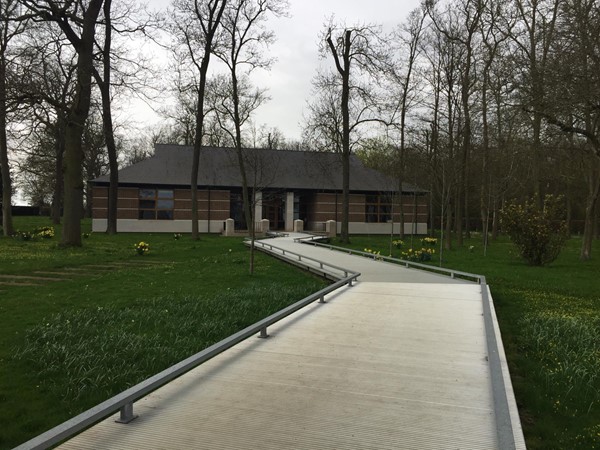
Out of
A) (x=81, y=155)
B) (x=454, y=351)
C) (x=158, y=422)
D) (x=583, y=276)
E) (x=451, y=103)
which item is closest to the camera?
(x=158, y=422)

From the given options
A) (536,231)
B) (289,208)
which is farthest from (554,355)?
(289,208)

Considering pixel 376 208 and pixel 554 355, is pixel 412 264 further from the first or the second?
pixel 376 208

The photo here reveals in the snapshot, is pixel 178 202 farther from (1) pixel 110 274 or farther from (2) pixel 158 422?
(2) pixel 158 422

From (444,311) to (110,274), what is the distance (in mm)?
8977

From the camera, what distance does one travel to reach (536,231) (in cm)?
1650

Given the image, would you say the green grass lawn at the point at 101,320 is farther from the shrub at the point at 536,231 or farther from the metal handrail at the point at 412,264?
the shrub at the point at 536,231

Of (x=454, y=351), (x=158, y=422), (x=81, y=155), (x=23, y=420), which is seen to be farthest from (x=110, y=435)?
(x=81, y=155)

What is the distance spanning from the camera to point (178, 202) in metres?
36.4

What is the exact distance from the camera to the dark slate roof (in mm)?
36156

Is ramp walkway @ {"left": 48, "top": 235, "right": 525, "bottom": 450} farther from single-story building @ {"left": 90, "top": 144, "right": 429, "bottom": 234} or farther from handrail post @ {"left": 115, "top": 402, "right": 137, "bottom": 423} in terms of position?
single-story building @ {"left": 90, "top": 144, "right": 429, "bottom": 234}

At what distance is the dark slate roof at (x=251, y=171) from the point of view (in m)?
36.2

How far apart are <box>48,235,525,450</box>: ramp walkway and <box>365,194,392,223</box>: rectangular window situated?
3347 centimetres

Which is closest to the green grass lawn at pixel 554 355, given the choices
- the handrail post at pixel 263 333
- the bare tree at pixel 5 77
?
the handrail post at pixel 263 333

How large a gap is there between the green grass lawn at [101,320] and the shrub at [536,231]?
26.1ft
